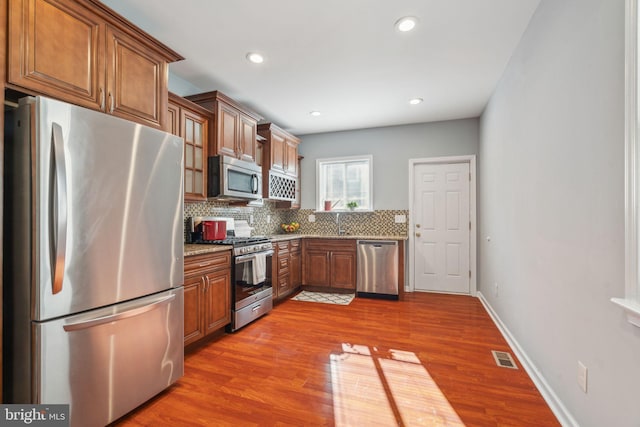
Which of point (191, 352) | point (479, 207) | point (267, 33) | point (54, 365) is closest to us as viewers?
point (54, 365)

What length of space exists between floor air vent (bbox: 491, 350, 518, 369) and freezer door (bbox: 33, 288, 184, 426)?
96.4 inches

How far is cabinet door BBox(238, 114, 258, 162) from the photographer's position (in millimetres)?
3576

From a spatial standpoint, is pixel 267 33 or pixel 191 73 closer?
pixel 267 33

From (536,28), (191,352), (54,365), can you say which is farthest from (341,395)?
(536,28)

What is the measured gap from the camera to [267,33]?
2.36 m

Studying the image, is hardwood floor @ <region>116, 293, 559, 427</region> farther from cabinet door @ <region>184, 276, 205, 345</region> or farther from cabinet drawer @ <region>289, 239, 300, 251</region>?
cabinet drawer @ <region>289, 239, 300, 251</region>

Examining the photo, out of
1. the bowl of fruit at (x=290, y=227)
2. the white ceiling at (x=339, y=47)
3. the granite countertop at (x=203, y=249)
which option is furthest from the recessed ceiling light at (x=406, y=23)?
the bowl of fruit at (x=290, y=227)

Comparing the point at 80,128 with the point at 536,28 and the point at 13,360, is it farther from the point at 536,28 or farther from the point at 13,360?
the point at 536,28

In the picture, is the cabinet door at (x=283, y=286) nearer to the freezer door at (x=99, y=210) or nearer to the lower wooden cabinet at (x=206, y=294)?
the lower wooden cabinet at (x=206, y=294)

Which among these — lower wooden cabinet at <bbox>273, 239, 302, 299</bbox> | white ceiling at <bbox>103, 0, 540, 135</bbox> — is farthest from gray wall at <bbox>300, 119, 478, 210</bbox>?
lower wooden cabinet at <bbox>273, 239, 302, 299</bbox>

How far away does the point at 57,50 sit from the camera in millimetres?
1540

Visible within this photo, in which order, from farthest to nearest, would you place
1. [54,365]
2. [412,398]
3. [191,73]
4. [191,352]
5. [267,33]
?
[191,73], [191,352], [267,33], [412,398], [54,365]

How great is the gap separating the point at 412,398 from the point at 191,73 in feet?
11.2

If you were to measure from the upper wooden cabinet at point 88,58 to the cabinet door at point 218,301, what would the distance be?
141 cm
